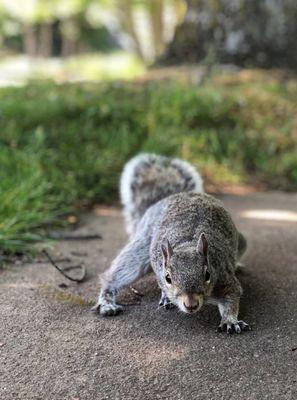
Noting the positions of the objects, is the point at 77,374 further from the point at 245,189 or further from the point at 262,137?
the point at 262,137

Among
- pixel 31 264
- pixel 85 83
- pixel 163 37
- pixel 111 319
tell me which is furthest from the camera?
pixel 163 37

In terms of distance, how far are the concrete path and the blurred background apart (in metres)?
0.99

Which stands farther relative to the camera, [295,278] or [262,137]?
[262,137]

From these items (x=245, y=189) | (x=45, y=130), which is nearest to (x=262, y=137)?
(x=245, y=189)

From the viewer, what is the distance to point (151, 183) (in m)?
4.07

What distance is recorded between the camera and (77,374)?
2.46 metres

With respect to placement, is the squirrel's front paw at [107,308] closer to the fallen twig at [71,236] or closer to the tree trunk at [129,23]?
the fallen twig at [71,236]

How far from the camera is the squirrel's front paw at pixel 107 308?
3062mm

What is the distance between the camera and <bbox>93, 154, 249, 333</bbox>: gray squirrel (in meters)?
2.67

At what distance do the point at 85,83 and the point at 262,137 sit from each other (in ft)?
8.39

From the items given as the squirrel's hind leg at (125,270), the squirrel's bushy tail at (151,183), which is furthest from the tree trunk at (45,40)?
the squirrel's hind leg at (125,270)

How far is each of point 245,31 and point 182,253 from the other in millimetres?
6090

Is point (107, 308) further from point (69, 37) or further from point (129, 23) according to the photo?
point (69, 37)

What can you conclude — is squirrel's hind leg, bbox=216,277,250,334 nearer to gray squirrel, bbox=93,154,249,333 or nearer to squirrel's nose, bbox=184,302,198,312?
gray squirrel, bbox=93,154,249,333
